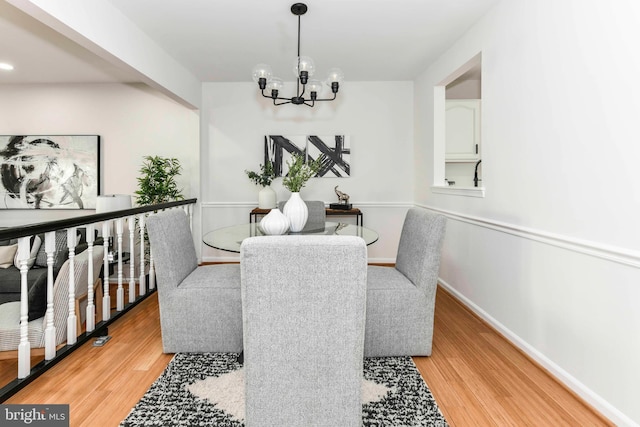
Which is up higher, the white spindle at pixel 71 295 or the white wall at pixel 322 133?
the white wall at pixel 322 133

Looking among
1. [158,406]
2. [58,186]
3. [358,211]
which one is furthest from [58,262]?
[358,211]

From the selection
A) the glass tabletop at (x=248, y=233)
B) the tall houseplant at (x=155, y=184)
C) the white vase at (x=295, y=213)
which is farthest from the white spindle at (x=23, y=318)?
the tall houseplant at (x=155, y=184)

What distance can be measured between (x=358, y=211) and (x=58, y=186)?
386 cm

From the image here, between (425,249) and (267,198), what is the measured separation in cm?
271

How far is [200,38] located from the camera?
336 centimetres

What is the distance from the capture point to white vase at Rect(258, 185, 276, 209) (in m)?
4.55

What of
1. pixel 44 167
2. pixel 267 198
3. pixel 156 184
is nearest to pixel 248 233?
pixel 267 198

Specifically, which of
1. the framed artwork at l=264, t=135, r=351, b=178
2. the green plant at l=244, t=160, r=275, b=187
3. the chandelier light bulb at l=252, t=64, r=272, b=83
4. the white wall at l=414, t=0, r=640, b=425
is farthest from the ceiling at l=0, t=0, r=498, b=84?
the green plant at l=244, t=160, r=275, b=187

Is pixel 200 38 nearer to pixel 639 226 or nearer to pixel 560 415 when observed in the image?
pixel 639 226

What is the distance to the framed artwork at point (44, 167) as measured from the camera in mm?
4836

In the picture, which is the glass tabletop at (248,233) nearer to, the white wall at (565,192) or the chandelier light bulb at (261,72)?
the white wall at (565,192)

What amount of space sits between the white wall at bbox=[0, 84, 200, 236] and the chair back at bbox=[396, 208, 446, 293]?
3.32 metres

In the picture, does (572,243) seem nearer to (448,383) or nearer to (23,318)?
(448,383)

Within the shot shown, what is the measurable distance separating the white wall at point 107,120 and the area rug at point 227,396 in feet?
10.3
